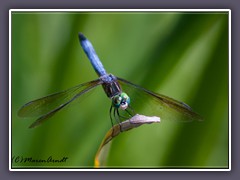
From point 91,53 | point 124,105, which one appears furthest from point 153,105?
point 91,53

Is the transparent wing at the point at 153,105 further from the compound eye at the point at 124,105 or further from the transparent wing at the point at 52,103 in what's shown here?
the transparent wing at the point at 52,103

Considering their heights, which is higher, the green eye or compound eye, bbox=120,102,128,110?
the green eye

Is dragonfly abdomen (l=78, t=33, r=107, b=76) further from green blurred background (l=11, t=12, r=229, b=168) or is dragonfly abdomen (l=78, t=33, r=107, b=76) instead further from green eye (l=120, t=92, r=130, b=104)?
green eye (l=120, t=92, r=130, b=104)

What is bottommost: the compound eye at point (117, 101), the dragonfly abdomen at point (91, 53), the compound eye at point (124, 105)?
the compound eye at point (124, 105)

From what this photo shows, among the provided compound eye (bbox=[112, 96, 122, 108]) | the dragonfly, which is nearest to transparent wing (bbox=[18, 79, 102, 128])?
the dragonfly

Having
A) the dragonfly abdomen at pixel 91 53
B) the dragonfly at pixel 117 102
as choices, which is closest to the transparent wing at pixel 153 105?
the dragonfly at pixel 117 102

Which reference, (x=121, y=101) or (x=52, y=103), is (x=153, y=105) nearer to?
(x=121, y=101)
